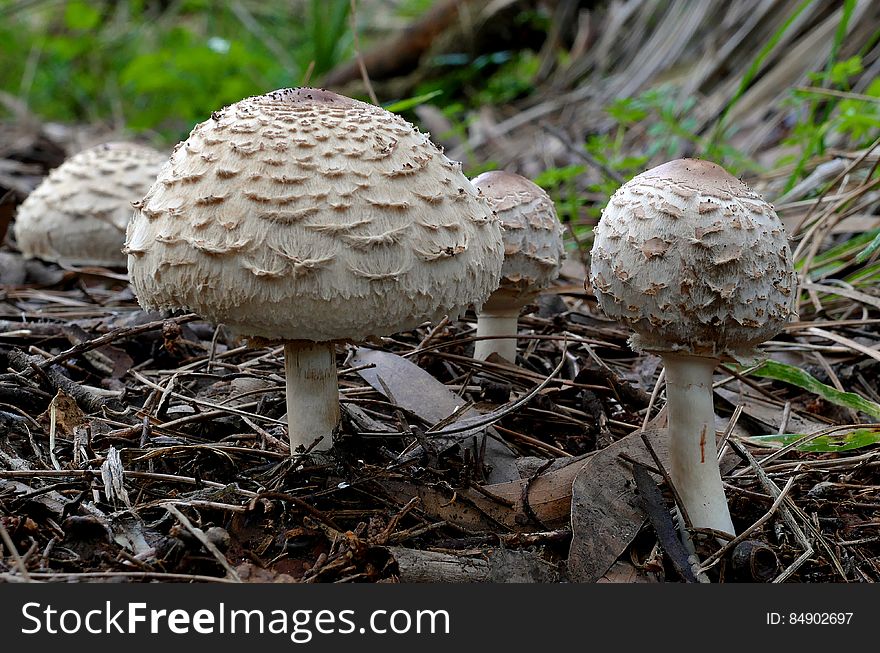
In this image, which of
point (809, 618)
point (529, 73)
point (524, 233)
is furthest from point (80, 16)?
point (809, 618)

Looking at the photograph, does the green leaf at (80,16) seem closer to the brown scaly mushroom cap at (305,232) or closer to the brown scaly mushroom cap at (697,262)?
the brown scaly mushroom cap at (305,232)

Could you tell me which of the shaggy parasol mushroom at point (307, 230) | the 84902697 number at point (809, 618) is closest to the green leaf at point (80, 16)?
the shaggy parasol mushroom at point (307, 230)

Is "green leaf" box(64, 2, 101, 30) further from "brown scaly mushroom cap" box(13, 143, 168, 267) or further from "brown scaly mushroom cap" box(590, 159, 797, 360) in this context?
"brown scaly mushroom cap" box(590, 159, 797, 360)

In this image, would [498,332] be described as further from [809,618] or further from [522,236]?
[809,618]

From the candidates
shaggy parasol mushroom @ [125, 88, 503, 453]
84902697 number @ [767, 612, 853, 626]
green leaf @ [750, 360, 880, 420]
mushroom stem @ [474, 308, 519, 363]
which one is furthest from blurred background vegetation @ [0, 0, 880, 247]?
84902697 number @ [767, 612, 853, 626]

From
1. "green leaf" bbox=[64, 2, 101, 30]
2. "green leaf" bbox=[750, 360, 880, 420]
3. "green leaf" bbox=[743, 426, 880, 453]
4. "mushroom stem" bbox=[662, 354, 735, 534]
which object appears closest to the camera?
"mushroom stem" bbox=[662, 354, 735, 534]

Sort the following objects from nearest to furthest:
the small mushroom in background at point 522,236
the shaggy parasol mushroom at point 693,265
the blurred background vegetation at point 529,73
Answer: the shaggy parasol mushroom at point 693,265 < the small mushroom in background at point 522,236 < the blurred background vegetation at point 529,73
